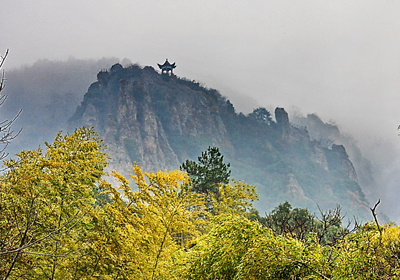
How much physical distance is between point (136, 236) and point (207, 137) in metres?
118

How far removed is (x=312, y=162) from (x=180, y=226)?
5985 inches

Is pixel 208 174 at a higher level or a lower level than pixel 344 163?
lower

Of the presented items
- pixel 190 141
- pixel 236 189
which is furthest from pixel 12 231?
pixel 190 141

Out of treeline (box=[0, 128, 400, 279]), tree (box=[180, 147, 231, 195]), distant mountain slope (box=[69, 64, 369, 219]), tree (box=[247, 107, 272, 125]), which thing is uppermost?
tree (box=[247, 107, 272, 125])

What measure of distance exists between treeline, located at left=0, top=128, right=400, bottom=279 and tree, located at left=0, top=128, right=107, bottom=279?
0.06 feet

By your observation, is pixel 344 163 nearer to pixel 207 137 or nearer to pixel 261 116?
pixel 261 116

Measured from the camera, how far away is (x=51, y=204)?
612 centimetres

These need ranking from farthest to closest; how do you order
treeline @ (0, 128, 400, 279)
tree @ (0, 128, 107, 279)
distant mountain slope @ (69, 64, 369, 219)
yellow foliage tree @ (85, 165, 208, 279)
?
distant mountain slope @ (69, 64, 369, 219)
yellow foliage tree @ (85, 165, 208, 279)
tree @ (0, 128, 107, 279)
treeline @ (0, 128, 400, 279)

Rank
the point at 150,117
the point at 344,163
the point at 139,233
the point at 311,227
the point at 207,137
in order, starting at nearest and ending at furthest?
the point at 139,233 < the point at 311,227 < the point at 150,117 < the point at 207,137 < the point at 344,163

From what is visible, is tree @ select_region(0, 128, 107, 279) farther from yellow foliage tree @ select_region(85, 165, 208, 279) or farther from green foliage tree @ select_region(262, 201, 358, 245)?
green foliage tree @ select_region(262, 201, 358, 245)

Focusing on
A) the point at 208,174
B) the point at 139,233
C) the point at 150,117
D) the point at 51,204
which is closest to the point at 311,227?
the point at 139,233

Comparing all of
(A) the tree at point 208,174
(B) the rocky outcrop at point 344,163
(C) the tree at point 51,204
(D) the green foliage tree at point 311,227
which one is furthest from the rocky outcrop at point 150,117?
(C) the tree at point 51,204

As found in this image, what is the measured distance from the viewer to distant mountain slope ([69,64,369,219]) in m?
105

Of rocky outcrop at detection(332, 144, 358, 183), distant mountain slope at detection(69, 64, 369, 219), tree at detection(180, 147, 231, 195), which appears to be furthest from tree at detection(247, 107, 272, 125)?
tree at detection(180, 147, 231, 195)
